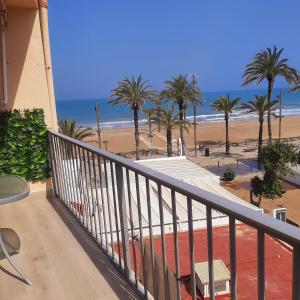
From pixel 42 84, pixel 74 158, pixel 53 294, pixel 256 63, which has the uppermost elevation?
pixel 256 63

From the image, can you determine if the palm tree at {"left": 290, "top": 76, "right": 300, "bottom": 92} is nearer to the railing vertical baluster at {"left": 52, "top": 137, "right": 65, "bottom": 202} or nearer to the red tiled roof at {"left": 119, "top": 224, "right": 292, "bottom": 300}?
the red tiled roof at {"left": 119, "top": 224, "right": 292, "bottom": 300}

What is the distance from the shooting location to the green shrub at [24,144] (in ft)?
15.8

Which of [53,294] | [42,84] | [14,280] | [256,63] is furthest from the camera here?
[256,63]

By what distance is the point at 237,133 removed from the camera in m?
52.9

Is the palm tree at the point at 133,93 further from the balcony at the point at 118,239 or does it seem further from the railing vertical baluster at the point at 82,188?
the railing vertical baluster at the point at 82,188

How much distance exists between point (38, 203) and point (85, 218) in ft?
4.13

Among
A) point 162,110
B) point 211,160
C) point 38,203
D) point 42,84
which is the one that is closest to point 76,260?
point 38,203

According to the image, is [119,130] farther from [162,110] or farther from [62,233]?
[62,233]

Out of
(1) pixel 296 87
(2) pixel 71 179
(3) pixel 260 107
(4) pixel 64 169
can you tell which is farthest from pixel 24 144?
(1) pixel 296 87

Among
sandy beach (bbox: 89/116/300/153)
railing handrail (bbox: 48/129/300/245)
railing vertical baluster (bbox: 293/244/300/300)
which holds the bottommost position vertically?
sandy beach (bbox: 89/116/300/153)

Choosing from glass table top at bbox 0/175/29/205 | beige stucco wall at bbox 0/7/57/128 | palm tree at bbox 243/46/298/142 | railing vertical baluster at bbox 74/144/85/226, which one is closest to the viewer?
glass table top at bbox 0/175/29/205

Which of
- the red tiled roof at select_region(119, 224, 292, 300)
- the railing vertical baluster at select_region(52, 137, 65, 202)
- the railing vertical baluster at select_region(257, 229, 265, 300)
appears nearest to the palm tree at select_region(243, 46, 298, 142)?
the red tiled roof at select_region(119, 224, 292, 300)

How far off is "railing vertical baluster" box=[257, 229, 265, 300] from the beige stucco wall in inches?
176

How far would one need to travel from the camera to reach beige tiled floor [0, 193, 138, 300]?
238cm
